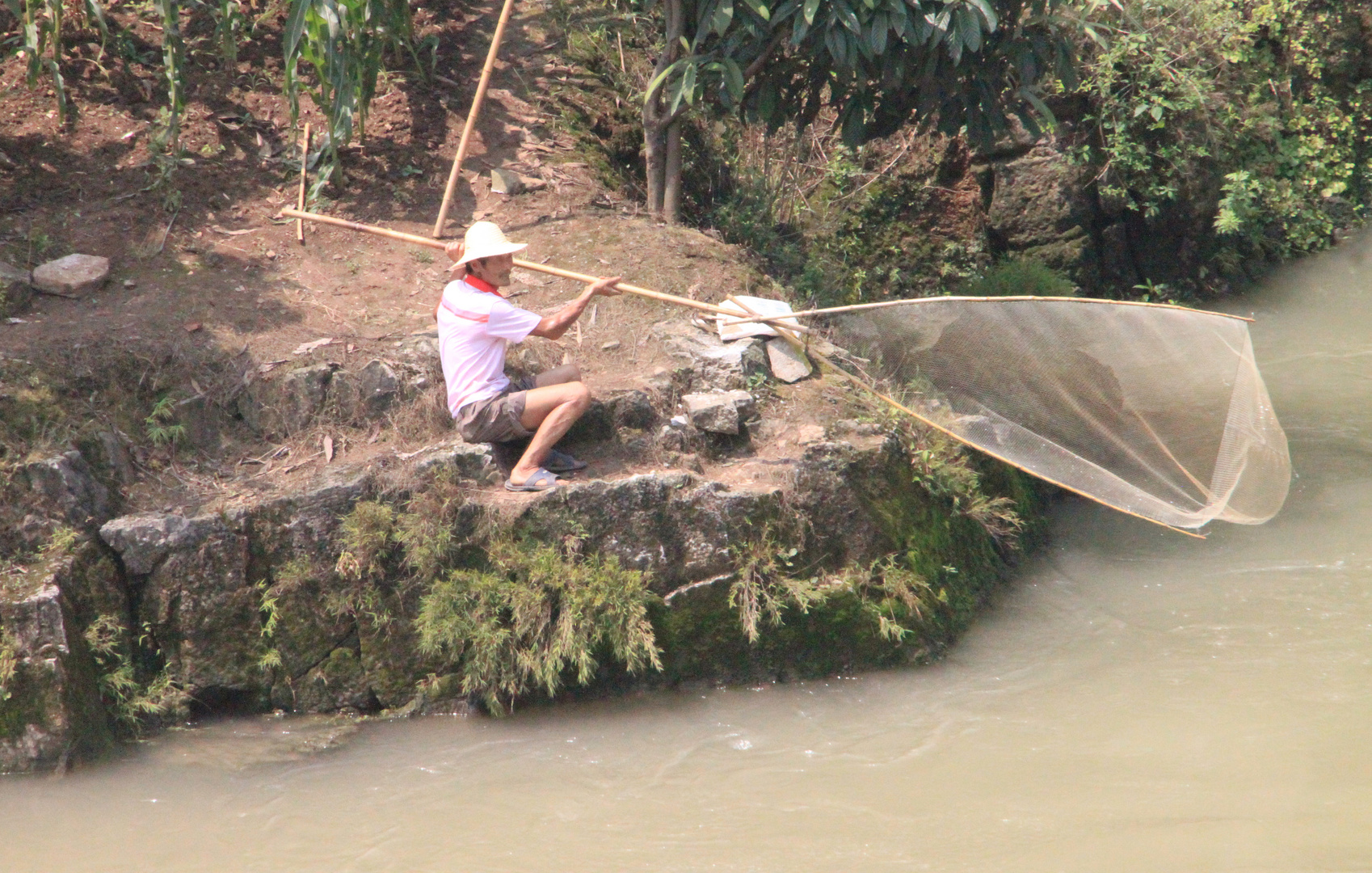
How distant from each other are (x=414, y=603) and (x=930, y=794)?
2384 mm

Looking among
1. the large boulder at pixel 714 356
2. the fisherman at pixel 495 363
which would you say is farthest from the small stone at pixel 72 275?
the large boulder at pixel 714 356

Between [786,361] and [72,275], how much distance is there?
382cm

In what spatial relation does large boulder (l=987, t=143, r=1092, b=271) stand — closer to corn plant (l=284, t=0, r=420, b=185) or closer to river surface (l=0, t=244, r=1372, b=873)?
river surface (l=0, t=244, r=1372, b=873)

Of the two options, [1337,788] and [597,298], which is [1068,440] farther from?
[597,298]

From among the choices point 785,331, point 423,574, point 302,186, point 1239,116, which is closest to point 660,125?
point 785,331

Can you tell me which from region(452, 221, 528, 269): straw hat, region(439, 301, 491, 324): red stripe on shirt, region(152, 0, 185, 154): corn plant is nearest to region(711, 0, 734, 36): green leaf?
region(452, 221, 528, 269): straw hat

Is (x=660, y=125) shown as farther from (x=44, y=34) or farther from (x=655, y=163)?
(x=44, y=34)

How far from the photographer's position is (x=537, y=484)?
16.7 ft

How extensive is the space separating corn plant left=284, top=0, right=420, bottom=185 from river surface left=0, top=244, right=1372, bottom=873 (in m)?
3.56

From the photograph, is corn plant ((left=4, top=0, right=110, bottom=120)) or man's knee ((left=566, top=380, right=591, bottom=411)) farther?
corn plant ((left=4, top=0, right=110, bottom=120))

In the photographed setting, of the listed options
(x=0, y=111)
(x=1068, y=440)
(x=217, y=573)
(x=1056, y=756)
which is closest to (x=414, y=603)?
(x=217, y=573)

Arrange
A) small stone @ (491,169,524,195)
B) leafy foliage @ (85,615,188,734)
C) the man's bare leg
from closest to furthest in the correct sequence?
1. leafy foliage @ (85,615,188,734)
2. the man's bare leg
3. small stone @ (491,169,524,195)

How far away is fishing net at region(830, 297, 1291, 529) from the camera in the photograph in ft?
18.1

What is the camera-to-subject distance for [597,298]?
21.2 ft
